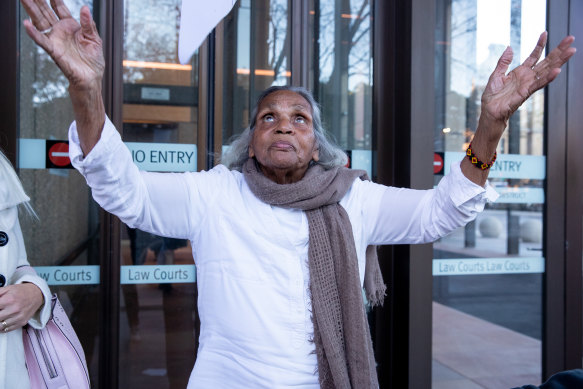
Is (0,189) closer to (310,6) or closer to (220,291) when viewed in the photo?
(220,291)

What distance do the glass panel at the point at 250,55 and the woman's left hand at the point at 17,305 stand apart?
61.3 inches

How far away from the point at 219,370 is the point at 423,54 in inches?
87.3

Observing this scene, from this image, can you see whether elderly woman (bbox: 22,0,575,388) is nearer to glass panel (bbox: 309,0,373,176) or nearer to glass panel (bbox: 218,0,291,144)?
glass panel (bbox: 218,0,291,144)

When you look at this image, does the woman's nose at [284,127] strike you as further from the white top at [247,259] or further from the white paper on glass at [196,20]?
the white paper on glass at [196,20]

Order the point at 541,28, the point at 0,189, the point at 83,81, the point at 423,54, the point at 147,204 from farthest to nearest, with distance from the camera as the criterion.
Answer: the point at 541,28
the point at 423,54
the point at 0,189
the point at 147,204
the point at 83,81

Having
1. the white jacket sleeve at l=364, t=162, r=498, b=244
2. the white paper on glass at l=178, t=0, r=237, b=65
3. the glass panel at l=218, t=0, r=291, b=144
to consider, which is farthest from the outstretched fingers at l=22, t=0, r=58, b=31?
the glass panel at l=218, t=0, r=291, b=144

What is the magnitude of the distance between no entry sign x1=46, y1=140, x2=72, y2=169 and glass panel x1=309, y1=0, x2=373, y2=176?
5.13ft

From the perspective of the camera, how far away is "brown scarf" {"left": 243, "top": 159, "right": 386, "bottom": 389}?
5.34 feet

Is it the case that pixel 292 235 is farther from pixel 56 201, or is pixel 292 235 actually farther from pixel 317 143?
pixel 56 201

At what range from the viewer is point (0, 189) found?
1688 millimetres

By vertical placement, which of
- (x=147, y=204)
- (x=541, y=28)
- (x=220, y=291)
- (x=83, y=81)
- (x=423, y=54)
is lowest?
(x=220, y=291)

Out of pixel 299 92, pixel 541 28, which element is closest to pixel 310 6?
pixel 299 92

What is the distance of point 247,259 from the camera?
1.65 meters

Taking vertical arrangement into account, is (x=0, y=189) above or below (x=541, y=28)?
below
